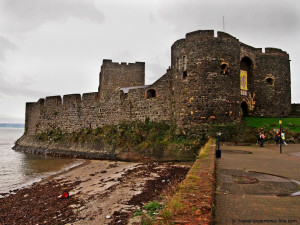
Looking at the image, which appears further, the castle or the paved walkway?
the castle

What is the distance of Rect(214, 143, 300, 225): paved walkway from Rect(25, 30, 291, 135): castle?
710 centimetres

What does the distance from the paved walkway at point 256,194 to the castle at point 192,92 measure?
7103mm

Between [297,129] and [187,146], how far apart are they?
8.11 m

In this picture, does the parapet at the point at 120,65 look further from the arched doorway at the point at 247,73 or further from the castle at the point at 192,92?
the arched doorway at the point at 247,73

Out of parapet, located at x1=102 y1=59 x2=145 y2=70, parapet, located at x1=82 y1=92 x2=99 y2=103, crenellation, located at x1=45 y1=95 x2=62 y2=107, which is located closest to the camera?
parapet, located at x1=82 y1=92 x2=99 y2=103

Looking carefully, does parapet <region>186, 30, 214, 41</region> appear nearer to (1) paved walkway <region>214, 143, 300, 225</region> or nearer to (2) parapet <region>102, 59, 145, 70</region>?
(1) paved walkway <region>214, 143, 300, 225</region>

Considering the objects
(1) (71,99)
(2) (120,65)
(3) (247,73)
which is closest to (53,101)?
(1) (71,99)

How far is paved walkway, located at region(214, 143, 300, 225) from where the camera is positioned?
10.8 ft

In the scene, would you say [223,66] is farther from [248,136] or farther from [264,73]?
[264,73]

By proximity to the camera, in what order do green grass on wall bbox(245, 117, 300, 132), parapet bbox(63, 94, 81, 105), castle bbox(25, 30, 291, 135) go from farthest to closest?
1. parapet bbox(63, 94, 81, 105)
2. green grass on wall bbox(245, 117, 300, 132)
3. castle bbox(25, 30, 291, 135)

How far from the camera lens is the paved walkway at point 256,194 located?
10.8 feet

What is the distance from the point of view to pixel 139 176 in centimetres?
947

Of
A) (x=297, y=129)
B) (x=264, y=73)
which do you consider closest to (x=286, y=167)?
(x=297, y=129)

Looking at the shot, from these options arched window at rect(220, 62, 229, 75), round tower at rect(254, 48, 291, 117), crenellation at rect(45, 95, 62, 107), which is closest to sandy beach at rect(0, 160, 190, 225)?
arched window at rect(220, 62, 229, 75)
